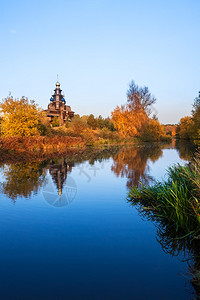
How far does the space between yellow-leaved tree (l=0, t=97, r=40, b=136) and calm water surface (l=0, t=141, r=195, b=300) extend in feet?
52.1

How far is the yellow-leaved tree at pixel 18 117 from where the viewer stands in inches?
923

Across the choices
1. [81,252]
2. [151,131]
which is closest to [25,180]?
[81,252]

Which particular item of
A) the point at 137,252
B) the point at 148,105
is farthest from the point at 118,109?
the point at 137,252

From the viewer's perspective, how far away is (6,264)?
419 cm

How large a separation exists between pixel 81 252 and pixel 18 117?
21.1m

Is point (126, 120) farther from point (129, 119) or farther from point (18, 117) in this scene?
point (18, 117)

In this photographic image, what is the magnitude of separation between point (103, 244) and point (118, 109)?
36966mm

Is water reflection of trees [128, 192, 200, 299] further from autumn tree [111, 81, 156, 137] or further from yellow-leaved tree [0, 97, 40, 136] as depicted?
autumn tree [111, 81, 156, 137]

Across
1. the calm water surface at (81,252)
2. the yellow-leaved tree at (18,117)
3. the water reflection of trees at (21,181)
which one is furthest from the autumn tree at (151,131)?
the calm water surface at (81,252)

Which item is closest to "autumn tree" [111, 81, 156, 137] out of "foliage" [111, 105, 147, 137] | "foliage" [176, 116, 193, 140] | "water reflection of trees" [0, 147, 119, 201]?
"foliage" [111, 105, 147, 137]

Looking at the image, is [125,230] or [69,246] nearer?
[69,246]

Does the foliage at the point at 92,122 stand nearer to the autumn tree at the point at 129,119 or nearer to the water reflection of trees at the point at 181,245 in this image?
the autumn tree at the point at 129,119

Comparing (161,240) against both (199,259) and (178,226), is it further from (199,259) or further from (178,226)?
(199,259)

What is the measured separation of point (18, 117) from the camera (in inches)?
930
